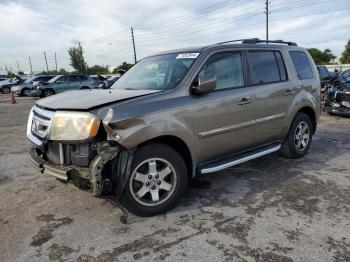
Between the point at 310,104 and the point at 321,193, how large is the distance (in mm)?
2036

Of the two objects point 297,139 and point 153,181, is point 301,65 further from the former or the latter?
point 153,181

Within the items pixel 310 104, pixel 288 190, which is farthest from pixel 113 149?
pixel 310 104

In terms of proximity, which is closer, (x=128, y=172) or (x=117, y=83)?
(x=128, y=172)

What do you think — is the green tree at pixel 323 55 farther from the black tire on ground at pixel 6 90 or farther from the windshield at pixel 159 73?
the windshield at pixel 159 73

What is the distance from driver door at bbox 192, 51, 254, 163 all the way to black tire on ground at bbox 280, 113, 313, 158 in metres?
1.18

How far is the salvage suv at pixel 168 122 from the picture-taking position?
351 cm

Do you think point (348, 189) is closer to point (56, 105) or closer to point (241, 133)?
point (241, 133)

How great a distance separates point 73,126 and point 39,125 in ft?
2.36

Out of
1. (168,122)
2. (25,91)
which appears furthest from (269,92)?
(25,91)

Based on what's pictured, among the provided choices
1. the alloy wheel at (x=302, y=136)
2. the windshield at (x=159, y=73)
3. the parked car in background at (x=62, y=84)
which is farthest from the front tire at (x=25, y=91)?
the alloy wheel at (x=302, y=136)

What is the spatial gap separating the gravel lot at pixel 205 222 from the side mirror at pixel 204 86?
1315mm

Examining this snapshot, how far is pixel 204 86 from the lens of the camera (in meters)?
4.01

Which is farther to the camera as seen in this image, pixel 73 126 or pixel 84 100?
pixel 84 100

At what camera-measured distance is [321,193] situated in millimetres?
4438
